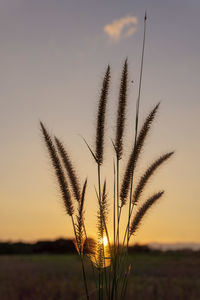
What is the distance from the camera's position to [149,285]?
6.97 meters

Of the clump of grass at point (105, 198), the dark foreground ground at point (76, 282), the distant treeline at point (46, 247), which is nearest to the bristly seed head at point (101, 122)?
the clump of grass at point (105, 198)

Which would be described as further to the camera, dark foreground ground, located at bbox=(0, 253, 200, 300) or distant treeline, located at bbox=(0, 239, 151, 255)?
distant treeline, located at bbox=(0, 239, 151, 255)

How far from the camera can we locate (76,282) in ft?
22.4

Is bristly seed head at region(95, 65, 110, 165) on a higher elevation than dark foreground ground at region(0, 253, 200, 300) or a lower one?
higher

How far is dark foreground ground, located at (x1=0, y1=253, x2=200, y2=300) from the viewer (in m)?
6.14

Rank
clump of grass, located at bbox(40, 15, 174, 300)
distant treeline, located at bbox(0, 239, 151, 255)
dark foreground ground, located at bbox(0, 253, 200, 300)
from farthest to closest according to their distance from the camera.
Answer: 1. distant treeline, located at bbox(0, 239, 151, 255)
2. dark foreground ground, located at bbox(0, 253, 200, 300)
3. clump of grass, located at bbox(40, 15, 174, 300)

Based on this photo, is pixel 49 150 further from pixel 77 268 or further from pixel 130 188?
pixel 77 268

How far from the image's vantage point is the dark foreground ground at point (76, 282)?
614 cm

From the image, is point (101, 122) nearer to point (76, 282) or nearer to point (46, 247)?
point (76, 282)

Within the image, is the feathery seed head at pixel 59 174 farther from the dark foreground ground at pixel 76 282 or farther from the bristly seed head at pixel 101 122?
the dark foreground ground at pixel 76 282

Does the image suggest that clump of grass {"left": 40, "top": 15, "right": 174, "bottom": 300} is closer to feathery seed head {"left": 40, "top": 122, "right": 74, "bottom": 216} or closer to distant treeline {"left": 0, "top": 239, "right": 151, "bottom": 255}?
feathery seed head {"left": 40, "top": 122, "right": 74, "bottom": 216}

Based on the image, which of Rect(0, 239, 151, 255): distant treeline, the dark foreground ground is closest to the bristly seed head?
the dark foreground ground

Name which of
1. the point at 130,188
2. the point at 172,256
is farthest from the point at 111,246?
the point at 172,256

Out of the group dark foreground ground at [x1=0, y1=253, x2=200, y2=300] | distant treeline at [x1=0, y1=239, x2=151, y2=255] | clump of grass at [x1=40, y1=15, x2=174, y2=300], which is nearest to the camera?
clump of grass at [x1=40, y1=15, x2=174, y2=300]
